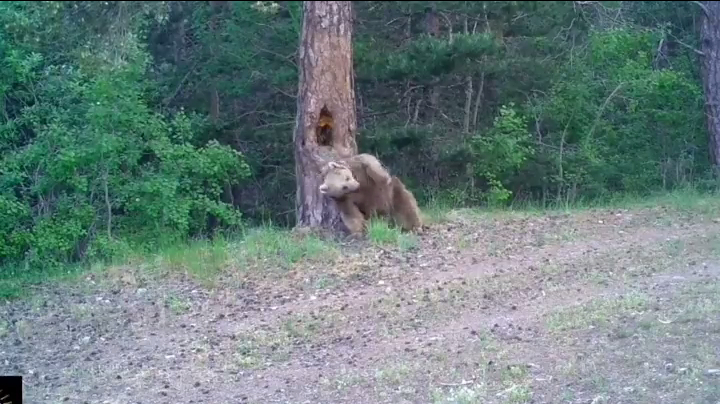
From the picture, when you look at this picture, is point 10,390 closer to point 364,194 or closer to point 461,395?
point 461,395

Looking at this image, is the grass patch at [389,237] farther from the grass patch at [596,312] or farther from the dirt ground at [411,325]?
the grass patch at [596,312]

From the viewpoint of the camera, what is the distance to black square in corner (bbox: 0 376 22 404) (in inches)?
255

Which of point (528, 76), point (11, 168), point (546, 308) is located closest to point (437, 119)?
point (528, 76)

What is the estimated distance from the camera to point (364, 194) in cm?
1138

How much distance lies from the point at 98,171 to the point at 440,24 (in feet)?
22.1

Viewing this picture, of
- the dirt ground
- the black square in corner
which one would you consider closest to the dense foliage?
the dirt ground

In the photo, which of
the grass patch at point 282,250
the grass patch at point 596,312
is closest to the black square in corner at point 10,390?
the grass patch at point 282,250

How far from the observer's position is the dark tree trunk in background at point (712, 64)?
55.7 ft

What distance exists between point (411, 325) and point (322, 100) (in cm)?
461

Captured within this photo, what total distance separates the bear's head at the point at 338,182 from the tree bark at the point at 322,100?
2.37 ft

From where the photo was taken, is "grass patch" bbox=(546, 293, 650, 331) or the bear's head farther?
the bear's head

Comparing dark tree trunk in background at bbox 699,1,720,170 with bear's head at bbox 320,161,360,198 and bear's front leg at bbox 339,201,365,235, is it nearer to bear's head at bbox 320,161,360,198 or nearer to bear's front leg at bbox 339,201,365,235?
bear's front leg at bbox 339,201,365,235

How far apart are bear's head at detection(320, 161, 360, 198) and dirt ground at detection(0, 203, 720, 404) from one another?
841mm

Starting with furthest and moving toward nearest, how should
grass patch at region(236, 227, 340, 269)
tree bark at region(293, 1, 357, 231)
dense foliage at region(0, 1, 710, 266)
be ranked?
1. dense foliage at region(0, 1, 710, 266)
2. tree bark at region(293, 1, 357, 231)
3. grass patch at region(236, 227, 340, 269)
